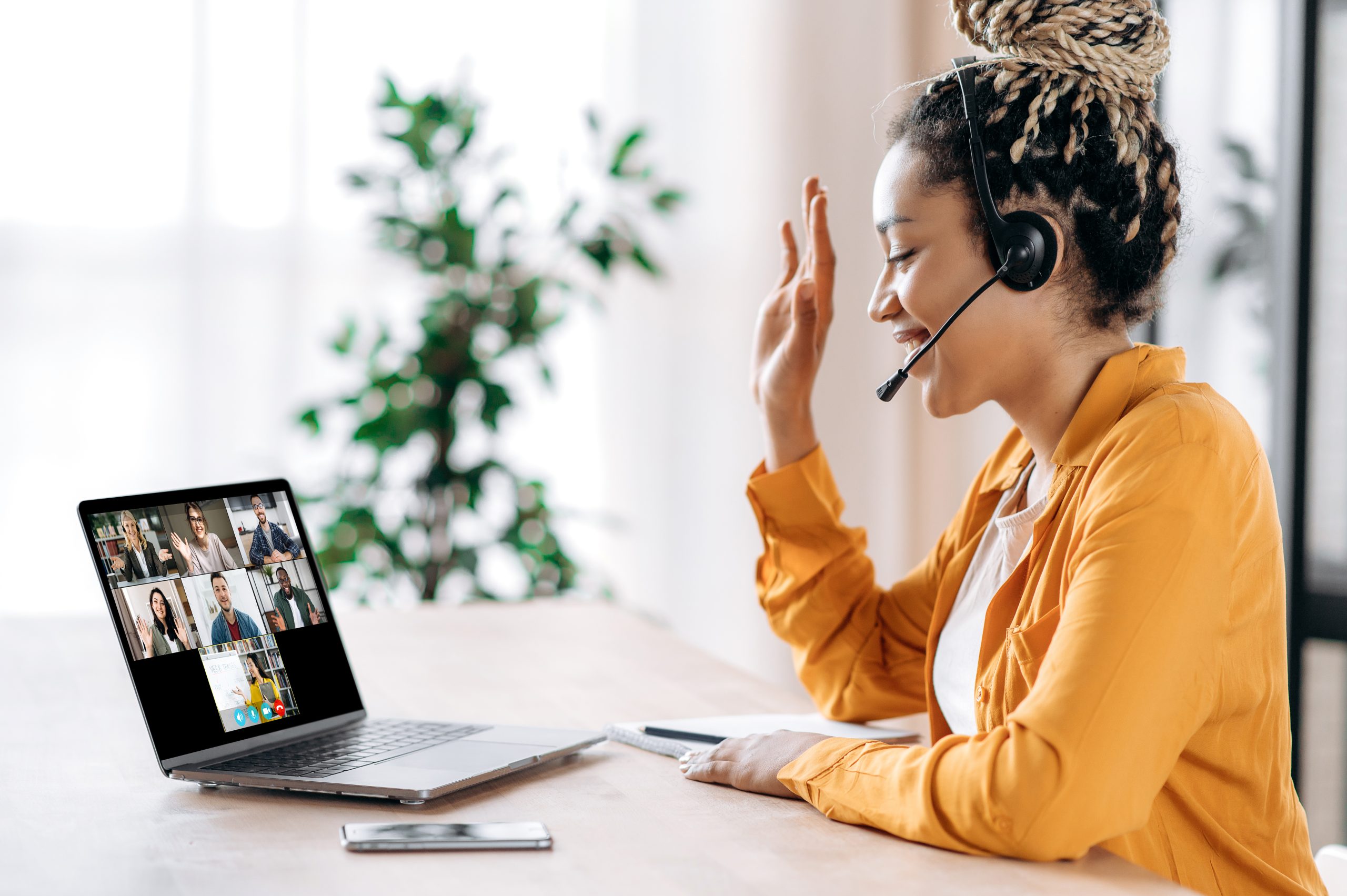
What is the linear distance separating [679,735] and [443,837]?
32 cm

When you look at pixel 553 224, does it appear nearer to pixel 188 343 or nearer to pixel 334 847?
pixel 188 343

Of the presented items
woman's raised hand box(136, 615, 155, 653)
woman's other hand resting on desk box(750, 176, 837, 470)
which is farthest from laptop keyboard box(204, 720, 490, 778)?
woman's other hand resting on desk box(750, 176, 837, 470)

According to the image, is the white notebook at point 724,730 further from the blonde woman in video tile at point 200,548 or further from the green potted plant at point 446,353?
the green potted plant at point 446,353

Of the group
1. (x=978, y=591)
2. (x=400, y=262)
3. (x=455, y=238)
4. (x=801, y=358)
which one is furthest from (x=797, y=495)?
(x=400, y=262)

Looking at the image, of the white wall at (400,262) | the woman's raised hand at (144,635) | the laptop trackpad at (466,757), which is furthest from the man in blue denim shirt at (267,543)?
the white wall at (400,262)

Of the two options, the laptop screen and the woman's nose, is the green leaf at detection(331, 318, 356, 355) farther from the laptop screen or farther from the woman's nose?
the woman's nose

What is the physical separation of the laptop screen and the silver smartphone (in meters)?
0.22

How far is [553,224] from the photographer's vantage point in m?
2.75

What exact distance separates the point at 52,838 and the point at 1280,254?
1.97 m

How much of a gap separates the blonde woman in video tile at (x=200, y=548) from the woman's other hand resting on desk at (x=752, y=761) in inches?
16.6

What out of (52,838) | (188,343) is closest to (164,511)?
(52,838)

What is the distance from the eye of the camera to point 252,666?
3.33 ft

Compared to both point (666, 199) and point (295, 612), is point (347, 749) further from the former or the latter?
point (666, 199)

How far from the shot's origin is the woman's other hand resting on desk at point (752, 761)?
92 cm
